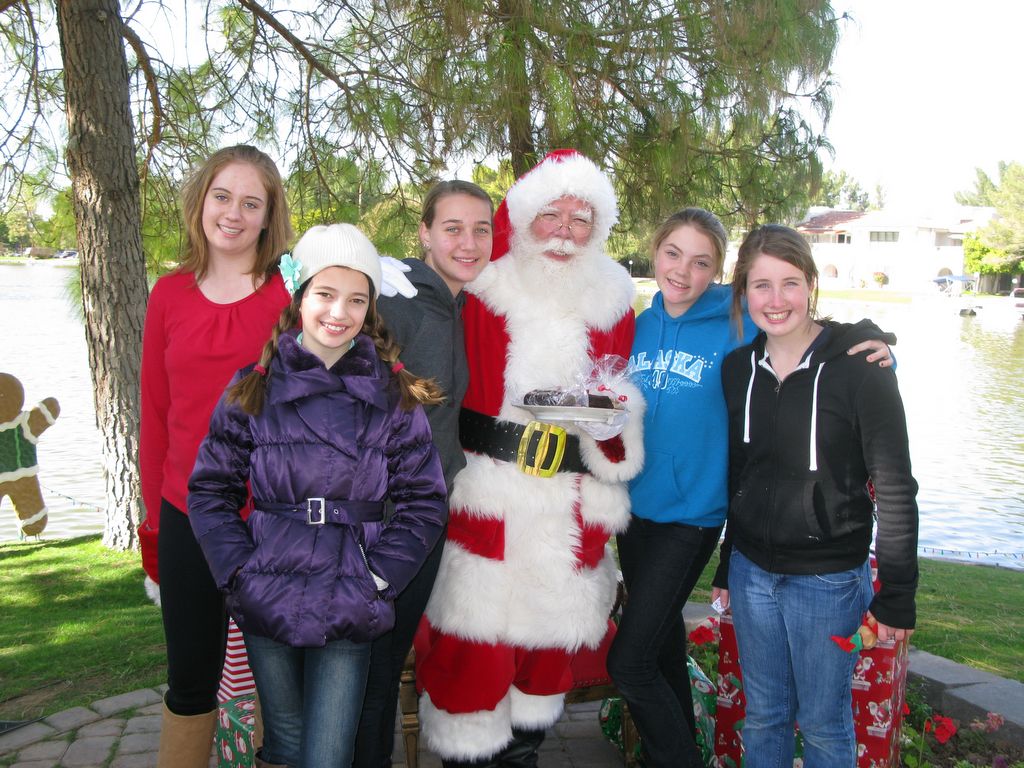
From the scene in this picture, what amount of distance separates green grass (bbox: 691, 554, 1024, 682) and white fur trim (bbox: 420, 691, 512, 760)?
230 cm

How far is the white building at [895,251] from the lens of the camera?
5616cm

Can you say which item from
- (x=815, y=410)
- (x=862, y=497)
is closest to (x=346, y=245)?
(x=815, y=410)

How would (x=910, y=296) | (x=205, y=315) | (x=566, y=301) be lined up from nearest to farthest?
(x=205, y=315) → (x=566, y=301) → (x=910, y=296)

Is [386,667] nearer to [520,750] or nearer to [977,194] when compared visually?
[520,750]

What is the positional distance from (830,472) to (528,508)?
0.91 meters

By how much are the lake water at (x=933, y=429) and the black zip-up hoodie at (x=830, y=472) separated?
4619 mm

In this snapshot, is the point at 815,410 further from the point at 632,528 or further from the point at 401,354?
the point at 401,354

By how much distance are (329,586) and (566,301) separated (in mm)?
1290

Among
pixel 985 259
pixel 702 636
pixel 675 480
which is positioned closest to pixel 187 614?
pixel 675 480

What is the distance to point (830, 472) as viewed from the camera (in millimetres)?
2256

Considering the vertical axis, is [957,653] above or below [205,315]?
below

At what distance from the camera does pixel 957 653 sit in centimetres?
407

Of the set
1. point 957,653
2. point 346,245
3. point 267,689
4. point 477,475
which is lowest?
point 957,653

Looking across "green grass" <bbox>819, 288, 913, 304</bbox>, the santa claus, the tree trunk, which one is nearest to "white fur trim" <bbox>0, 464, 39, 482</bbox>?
the tree trunk
